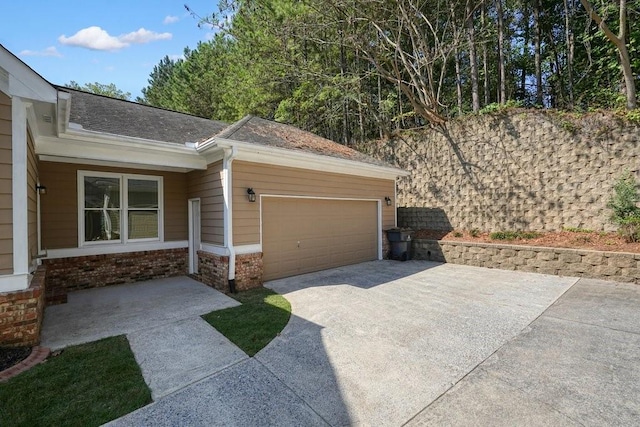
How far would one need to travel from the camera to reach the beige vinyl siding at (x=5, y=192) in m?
3.55

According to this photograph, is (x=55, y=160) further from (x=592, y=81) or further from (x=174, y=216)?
(x=592, y=81)

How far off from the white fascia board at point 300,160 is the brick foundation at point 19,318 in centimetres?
366

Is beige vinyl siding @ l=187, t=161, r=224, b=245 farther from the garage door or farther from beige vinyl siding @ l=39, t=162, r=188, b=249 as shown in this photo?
beige vinyl siding @ l=39, t=162, r=188, b=249

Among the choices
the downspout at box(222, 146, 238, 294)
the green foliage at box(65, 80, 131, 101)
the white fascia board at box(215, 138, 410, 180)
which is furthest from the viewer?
the green foliage at box(65, 80, 131, 101)

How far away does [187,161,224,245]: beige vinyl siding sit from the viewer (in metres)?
6.37

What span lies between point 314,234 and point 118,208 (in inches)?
191

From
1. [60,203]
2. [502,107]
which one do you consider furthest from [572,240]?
[60,203]

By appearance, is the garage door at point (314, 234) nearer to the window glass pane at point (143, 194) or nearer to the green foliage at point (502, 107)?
the window glass pane at point (143, 194)

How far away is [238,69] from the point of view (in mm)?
14891

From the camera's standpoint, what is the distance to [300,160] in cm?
728

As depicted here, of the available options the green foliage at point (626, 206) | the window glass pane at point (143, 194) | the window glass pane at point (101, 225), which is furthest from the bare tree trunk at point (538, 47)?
the window glass pane at point (101, 225)

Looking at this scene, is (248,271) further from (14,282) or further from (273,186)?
(14,282)

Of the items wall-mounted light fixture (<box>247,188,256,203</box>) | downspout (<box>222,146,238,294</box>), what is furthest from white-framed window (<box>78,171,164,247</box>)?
wall-mounted light fixture (<box>247,188,256,203</box>)

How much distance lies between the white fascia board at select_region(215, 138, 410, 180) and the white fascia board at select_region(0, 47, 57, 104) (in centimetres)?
251
